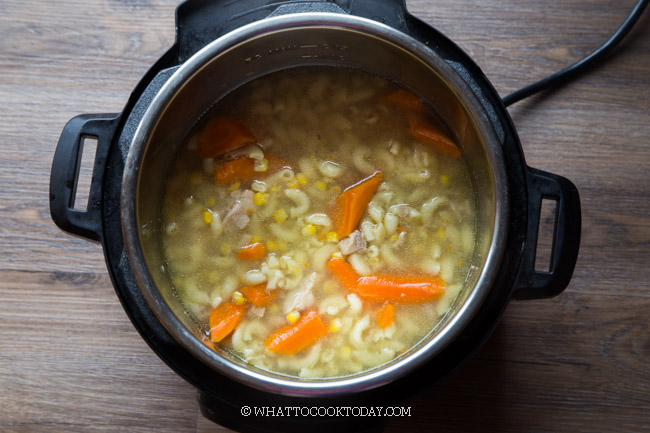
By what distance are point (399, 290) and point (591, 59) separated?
0.88m

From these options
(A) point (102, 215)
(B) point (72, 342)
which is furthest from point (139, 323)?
(B) point (72, 342)

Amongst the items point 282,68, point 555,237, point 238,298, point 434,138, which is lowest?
point 238,298

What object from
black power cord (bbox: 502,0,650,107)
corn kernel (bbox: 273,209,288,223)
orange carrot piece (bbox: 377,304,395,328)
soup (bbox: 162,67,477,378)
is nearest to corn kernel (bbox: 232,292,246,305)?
soup (bbox: 162,67,477,378)

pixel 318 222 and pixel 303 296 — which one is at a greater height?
pixel 318 222

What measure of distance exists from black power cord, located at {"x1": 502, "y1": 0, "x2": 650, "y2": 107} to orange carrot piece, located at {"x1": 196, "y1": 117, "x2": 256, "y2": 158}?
2.41 ft

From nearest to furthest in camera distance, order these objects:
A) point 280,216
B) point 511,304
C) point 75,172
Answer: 1. point 75,172
2. point 280,216
3. point 511,304

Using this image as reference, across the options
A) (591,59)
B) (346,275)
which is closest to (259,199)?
(346,275)

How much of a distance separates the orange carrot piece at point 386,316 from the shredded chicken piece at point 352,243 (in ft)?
0.52

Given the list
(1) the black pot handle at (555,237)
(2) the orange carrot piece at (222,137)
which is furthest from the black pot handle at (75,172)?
(1) the black pot handle at (555,237)

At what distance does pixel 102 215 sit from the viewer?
1.33 m

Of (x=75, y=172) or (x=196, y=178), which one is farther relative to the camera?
(x=196, y=178)

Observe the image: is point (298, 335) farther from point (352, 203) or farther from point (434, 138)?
point (434, 138)

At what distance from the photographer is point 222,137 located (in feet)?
4.73

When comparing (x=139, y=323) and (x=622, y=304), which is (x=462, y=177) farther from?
(x=139, y=323)
